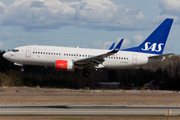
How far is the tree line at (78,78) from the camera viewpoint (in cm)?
4962

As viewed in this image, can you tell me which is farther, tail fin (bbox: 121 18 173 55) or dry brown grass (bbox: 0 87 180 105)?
tail fin (bbox: 121 18 173 55)

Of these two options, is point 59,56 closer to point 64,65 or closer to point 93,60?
point 64,65

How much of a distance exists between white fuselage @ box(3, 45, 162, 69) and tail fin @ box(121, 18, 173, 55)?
2.27m

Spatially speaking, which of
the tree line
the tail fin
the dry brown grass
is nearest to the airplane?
the tail fin

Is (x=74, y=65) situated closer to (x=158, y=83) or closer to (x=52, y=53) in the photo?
(x=52, y=53)

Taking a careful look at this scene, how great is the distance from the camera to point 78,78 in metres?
51.9

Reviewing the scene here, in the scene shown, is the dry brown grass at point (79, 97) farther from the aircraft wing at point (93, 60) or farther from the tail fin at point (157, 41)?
the tail fin at point (157, 41)

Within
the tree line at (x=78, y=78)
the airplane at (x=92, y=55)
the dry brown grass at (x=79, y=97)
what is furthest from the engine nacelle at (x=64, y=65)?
the tree line at (x=78, y=78)

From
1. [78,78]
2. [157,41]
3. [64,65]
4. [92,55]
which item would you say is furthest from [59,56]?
[157,41]

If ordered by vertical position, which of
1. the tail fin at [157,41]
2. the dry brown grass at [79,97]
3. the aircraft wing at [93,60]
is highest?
the tail fin at [157,41]

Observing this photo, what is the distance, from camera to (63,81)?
51250 mm

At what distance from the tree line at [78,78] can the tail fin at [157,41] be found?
8.49 meters

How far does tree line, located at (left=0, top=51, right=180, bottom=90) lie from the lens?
4962cm

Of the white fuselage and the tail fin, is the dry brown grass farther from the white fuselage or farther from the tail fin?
the tail fin
